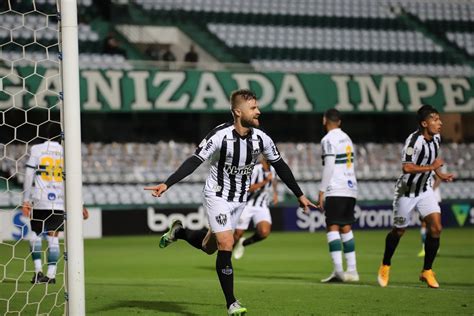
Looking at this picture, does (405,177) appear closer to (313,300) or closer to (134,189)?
(313,300)

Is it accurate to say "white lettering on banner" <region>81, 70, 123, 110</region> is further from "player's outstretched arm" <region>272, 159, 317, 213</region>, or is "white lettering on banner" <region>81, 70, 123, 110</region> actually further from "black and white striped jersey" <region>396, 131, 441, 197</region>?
"player's outstretched arm" <region>272, 159, 317, 213</region>

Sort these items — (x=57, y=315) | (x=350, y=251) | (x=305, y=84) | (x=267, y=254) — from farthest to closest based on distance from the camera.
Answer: (x=305, y=84) < (x=267, y=254) < (x=350, y=251) < (x=57, y=315)

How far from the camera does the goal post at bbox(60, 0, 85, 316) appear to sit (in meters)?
6.23

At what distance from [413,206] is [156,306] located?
10.4 feet

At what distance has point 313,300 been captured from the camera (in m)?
8.62

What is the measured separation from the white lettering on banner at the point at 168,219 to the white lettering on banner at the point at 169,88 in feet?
13.1

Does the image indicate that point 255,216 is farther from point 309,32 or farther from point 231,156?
point 309,32

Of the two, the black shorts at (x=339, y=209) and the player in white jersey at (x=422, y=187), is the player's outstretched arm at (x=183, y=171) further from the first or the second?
the black shorts at (x=339, y=209)

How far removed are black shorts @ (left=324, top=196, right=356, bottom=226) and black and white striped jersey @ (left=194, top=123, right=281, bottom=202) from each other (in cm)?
316

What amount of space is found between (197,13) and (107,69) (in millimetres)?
5181

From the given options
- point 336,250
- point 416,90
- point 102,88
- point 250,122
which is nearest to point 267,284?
point 336,250

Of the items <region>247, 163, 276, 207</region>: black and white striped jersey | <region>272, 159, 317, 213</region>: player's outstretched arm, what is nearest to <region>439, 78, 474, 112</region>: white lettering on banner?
<region>247, 163, 276, 207</region>: black and white striped jersey

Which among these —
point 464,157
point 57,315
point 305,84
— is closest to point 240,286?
point 57,315

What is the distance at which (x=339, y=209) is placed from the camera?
1070 cm
